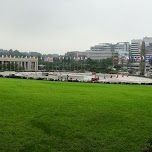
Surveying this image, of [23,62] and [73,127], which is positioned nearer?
[73,127]

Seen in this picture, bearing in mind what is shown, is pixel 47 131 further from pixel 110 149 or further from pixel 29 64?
pixel 29 64

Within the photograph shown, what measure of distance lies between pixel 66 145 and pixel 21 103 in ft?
18.2

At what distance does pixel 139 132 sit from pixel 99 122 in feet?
5.10

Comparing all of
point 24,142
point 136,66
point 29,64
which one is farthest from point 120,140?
point 136,66

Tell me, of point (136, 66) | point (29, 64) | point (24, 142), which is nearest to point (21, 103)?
point (24, 142)

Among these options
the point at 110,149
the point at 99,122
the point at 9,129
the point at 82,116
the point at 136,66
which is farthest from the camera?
the point at 136,66

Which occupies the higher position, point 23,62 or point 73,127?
point 23,62

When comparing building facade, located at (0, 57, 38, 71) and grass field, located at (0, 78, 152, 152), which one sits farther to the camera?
building facade, located at (0, 57, 38, 71)

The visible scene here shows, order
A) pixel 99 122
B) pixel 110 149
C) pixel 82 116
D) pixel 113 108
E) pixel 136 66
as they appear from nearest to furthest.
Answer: pixel 110 149, pixel 99 122, pixel 82 116, pixel 113 108, pixel 136 66

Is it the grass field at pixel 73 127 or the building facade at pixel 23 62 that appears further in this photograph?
the building facade at pixel 23 62

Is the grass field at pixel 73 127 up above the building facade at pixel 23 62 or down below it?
below

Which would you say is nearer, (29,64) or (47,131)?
(47,131)

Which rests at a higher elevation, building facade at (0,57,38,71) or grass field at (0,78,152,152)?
building facade at (0,57,38,71)

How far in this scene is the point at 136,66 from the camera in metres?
104
